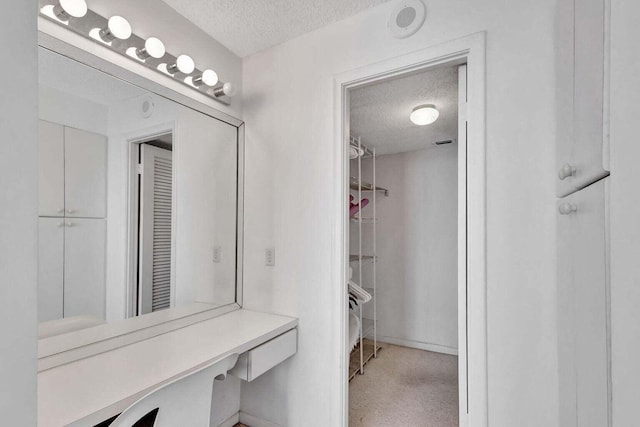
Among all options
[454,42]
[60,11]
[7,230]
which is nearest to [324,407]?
[7,230]

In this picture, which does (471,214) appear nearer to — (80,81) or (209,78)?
(209,78)

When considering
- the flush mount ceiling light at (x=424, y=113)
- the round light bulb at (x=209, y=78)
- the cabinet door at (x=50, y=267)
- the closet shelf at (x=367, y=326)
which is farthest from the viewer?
the closet shelf at (x=367, y=326)

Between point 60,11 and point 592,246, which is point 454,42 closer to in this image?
point 592,246

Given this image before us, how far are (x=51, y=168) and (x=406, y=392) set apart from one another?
8.69ft

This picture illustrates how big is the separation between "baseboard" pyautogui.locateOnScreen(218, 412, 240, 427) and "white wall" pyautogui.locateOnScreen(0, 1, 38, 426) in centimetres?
174

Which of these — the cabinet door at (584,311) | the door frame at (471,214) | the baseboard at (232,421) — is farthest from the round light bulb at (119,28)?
the baseboard at (232,421)

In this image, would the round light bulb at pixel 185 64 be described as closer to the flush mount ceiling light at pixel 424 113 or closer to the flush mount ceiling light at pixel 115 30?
the flush mount ceiling light at pixel 115 30

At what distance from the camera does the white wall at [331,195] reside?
1.22m

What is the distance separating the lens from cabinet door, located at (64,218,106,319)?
1220mm

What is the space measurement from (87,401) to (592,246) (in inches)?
57.9

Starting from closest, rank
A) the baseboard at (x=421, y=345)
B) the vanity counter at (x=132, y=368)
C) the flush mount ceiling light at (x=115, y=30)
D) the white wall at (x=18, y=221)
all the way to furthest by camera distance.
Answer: the white wall at (x=18, y=221) → the vanity counter at (x=132, y=368) → the flush mount ceiling light at (x=115, y=30) → the baseboard at (x=421, y=345)

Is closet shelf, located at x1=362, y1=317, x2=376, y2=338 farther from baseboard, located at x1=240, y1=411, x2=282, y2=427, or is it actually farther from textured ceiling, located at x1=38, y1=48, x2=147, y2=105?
textured ceiling, located at x1=38, y1=48, x2=147, y2=105

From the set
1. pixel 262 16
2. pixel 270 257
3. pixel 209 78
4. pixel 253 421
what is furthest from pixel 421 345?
pixel 262 16

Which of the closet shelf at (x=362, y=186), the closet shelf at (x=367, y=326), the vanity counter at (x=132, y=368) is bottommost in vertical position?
the closet shelf at (x=367, y=326)
